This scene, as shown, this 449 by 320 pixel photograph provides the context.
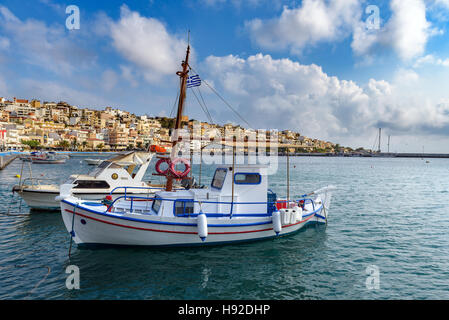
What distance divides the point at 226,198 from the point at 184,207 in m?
1.84

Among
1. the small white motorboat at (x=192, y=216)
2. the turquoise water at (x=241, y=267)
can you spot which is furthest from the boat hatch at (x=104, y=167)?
the small white motorboat at (x=192, y=216)

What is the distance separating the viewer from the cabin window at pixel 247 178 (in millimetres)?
12125

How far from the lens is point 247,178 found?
12.2 meters

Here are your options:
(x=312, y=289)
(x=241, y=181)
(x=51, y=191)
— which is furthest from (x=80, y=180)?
(x=312, y=289)

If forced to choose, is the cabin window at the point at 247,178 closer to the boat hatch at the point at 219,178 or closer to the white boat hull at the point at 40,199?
the boat hatch at the point at 219,178

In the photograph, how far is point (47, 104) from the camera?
591 ft

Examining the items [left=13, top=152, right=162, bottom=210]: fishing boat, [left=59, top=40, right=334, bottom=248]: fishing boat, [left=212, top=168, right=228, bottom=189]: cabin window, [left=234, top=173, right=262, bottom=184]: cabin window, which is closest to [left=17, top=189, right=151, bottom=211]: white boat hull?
[left=13, top=152, right=162, bottom=210]: fishing boat

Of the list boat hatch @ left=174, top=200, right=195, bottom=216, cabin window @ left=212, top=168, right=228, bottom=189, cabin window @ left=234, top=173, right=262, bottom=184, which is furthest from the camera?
cabin window @ left=212, top=168, right=228, bottom=189

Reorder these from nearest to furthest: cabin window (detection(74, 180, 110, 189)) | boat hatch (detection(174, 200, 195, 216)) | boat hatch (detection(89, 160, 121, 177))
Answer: boat hatch (detection(174, 200, 195, 216)), cabin window (detection(74, 180, 110, 189)), boat hatch (detection(89, 160, 121, 177))

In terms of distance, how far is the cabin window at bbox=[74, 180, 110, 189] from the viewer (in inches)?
697

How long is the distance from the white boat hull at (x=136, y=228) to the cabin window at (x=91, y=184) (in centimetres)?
739

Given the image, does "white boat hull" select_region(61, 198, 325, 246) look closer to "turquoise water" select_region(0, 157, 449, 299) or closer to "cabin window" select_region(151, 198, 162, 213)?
"turquoise water" select_region(0, 157, 449, 299)

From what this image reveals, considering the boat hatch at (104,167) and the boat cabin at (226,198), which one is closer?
the boat cabin at (226,198)
